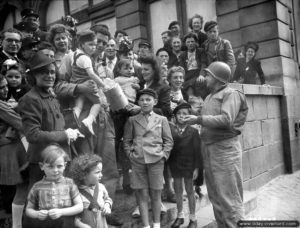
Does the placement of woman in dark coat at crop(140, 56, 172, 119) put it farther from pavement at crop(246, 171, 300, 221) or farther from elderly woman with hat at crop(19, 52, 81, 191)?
pavement at crop(246, 171, 300, 221)

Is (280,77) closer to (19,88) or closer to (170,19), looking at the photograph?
(170,19)

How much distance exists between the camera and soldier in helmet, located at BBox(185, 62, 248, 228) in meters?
3.55

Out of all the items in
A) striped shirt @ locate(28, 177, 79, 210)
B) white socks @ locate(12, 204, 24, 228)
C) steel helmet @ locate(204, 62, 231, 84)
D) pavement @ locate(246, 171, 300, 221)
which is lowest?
pavement @ locate(246, 171, 300, 221)

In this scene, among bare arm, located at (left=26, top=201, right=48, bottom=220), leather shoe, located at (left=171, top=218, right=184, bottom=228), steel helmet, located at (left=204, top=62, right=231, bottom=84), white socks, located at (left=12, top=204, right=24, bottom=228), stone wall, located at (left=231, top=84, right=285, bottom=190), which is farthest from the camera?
stone wall, located at (left=231, top=84, right=285, bottom=190)

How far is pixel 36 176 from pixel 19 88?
3.67 feet

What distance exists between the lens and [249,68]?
24.8ft

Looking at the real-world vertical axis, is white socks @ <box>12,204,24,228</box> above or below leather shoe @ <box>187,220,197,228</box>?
above

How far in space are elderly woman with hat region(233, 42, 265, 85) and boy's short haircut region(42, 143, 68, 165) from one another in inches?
216

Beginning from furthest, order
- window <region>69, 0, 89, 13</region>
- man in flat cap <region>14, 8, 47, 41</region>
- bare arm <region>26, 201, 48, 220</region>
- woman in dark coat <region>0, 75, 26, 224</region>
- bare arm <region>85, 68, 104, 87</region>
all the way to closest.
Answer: window <region>69, 0, 89, 13</region> → man in flat cap <region>14, 8, 47, 41</region> → bare arm <region>85, 68, 104, 87</region> → woman in dark coat <region>0, 75, 26, 224</region> → bare arm <region>26, 201, 48, 220</region>

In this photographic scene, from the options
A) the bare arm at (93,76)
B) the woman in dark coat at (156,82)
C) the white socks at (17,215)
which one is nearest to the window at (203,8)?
the woman in dark coat at (156,82)

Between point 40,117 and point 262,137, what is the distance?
560cm

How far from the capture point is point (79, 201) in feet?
8.32

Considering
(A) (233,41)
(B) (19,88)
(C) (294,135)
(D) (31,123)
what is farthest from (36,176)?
(C) (294,135)

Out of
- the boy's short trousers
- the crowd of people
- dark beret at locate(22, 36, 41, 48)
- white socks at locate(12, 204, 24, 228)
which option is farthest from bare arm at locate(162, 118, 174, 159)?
dark beret at locate(22, 36, 41, 48)
